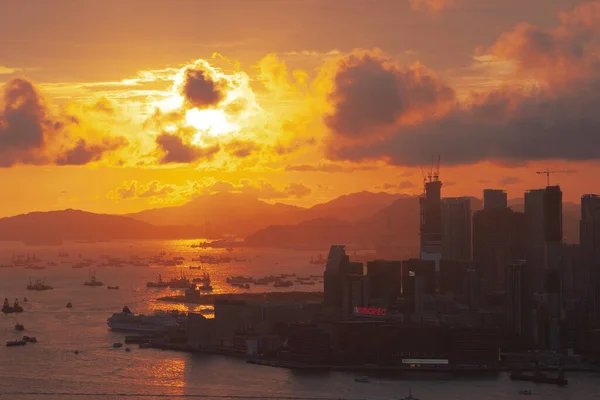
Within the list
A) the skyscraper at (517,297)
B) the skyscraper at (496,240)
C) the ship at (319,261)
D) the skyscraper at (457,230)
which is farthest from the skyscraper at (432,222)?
the ship at (319,261)

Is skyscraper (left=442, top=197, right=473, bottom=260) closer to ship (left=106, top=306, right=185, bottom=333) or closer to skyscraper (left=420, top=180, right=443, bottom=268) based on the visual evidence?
skyscraper (left=420, top=180, right=443, bottom=268)

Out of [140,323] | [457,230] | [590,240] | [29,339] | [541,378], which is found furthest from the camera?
[457,230]

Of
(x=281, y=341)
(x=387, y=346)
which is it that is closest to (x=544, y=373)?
(x=387, y=346)

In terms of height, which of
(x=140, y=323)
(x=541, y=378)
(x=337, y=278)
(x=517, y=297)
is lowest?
(x=541, y=378)

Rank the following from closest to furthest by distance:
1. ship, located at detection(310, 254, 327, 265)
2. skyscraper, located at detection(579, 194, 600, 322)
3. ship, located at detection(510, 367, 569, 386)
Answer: ship, located at detection(510, 367, 569, 386) → skyscraper, located at detection(579, 194, 600, 322) → ship, located at detection(310, 254, 327, 265)

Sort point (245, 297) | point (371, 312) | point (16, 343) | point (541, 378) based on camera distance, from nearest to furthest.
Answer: point (541, 378) < point (16, 343) < point (371, 312) < point (245, 297)

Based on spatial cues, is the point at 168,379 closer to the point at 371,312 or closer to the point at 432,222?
the point at 371,312

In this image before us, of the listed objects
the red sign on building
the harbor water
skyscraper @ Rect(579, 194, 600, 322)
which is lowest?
the harbor water

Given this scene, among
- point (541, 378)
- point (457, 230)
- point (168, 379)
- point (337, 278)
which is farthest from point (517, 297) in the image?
point (457, 230)

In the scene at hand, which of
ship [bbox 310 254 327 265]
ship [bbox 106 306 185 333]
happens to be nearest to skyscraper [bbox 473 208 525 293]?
ship [bbox 106 306 185 333]

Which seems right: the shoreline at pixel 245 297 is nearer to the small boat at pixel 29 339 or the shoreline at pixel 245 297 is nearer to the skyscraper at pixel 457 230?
the skyscraper at pixel 457 230
